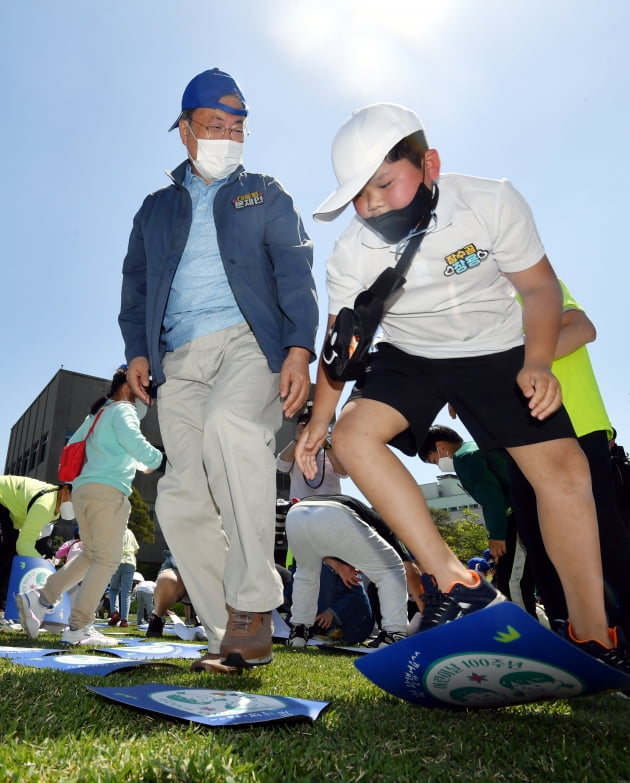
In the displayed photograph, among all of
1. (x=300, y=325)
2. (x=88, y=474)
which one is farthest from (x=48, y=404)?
(x=300, y=325)

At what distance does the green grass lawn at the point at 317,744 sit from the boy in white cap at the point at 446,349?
40cm

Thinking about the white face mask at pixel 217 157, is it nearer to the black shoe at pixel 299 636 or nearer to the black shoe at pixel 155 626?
the black shoe at pixel 299 636

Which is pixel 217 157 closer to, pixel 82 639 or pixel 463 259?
pixel 463 259

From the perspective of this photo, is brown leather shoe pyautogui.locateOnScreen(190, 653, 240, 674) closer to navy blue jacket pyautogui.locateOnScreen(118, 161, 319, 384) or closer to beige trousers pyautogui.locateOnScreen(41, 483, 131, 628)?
navy blue jacket pyautogui.locateOnScreen(118, 161, 319, 384)

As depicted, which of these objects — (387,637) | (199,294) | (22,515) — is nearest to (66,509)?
(22,515)

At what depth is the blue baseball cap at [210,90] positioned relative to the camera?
356 cm

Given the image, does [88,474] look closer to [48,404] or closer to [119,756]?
[119,756]

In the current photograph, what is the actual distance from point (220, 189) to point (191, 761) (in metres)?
2.96

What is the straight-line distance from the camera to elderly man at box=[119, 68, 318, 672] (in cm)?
295

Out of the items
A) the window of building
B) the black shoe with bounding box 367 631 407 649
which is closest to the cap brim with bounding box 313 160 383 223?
the black shoe with bounding box 367 631 407 649

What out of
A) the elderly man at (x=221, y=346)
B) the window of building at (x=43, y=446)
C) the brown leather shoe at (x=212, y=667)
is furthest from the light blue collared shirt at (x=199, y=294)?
the window of building at (x=43, y=446)

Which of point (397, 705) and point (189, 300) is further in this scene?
point (189, 300)

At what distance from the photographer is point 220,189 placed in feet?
11.6

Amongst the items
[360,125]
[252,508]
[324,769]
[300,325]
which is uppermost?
[360,125]
